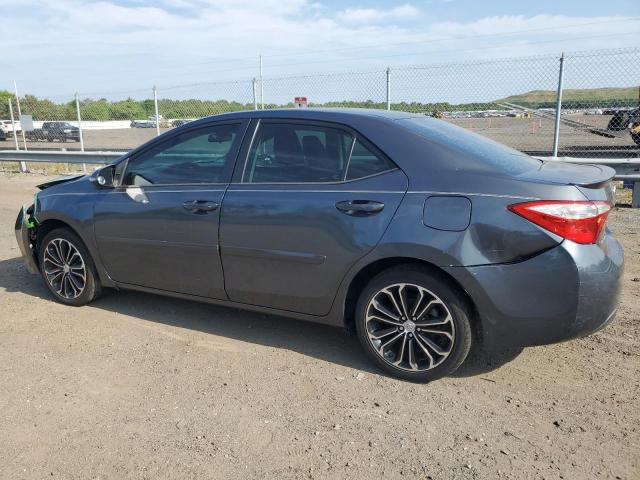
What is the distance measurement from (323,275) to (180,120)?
11942mm

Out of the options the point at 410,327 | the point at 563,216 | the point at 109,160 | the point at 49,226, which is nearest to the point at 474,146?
the point at 563,216

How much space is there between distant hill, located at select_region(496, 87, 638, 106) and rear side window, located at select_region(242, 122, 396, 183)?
7098 mm

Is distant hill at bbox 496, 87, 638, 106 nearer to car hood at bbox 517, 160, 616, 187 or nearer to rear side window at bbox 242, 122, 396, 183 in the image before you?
car hood at bbox 517, 160, 616, 187

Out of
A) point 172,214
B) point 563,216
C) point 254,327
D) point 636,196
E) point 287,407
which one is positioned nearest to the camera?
point 563,216

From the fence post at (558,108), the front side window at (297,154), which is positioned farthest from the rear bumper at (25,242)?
the fence post at (558,108)

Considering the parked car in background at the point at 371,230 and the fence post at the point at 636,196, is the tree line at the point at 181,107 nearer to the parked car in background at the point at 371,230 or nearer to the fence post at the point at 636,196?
the parked car in background at the point at 371,230

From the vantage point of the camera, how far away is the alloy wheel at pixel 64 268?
Answer: 482cm

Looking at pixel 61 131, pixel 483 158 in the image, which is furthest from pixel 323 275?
pixel 61 131

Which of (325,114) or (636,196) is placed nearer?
(325,114)

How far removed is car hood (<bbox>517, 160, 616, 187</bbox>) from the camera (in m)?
3.15

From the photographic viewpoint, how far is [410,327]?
3.44 metres

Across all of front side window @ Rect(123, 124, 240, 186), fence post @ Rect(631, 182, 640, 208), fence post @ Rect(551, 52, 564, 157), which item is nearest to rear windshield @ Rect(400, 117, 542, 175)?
front side window @ Rect(123, 124, 240, 186)

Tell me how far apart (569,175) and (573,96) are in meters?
7.22

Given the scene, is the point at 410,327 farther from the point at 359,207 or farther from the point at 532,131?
the point at 532,131
